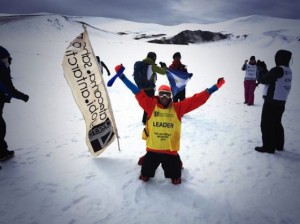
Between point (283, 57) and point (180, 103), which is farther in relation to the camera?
point (283, 57)

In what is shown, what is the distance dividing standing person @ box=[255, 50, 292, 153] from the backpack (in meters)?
2.58

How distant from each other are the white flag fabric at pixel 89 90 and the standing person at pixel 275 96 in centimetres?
298

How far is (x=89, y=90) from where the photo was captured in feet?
13.4

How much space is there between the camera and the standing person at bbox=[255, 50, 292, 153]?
14.0 feet

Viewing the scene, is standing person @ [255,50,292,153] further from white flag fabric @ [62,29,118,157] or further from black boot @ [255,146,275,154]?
white flag fabric @ [62,29,118,157]

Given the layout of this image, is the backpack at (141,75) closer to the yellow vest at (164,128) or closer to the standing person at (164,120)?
the standing person at (164,120)

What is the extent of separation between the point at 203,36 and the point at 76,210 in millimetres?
51213

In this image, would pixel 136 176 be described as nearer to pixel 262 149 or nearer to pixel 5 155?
pixel 5 155

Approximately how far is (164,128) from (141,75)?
262cm

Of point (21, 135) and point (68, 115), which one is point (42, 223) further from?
point (68, 115)

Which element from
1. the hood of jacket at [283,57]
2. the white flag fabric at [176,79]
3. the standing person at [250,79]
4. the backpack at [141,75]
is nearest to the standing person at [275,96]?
the hood of jacket at [283,57]

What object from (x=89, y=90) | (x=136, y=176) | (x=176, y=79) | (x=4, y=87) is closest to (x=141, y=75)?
(x=176, y=79)

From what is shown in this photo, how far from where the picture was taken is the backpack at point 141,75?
5.86 metres

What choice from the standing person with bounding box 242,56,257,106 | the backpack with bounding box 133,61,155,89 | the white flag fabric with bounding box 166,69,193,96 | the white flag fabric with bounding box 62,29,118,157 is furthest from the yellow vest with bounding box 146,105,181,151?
the standing person with bounding box 242,56,257,106
